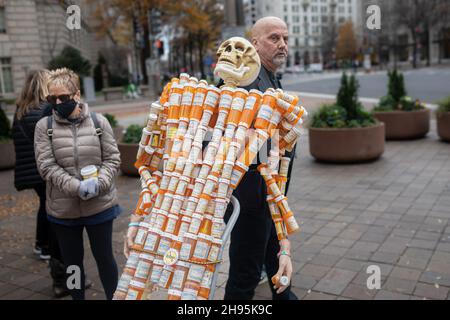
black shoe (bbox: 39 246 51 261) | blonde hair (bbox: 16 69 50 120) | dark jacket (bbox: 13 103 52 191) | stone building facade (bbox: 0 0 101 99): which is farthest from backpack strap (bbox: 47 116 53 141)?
stone building facade (bbox: 0 0 101 99)

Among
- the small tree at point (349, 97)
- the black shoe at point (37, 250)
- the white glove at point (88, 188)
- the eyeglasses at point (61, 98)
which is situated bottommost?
the black shoe at point (37, 250)

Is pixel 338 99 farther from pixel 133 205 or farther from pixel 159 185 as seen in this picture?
pixel 159 185

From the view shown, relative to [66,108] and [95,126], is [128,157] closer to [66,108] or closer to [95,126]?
[95,126]

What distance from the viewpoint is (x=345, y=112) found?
8.65 meters

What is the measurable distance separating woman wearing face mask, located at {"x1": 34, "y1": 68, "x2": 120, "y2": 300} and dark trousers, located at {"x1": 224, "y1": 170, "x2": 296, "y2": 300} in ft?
Result: 3.08

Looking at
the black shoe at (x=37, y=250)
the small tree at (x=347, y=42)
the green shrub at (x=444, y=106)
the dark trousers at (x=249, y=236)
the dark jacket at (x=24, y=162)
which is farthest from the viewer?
the small tree at (x=347, y=42)

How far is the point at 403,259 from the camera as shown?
4.26m

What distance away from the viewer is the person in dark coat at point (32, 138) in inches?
151

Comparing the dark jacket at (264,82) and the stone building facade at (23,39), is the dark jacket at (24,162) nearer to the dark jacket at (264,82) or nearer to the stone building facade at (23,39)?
the dark jacket at (264,82)

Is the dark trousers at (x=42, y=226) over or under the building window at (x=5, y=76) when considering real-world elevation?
under

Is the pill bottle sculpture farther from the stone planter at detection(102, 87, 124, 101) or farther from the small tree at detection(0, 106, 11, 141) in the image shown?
the stone planter at detection(102, 87, 124, 101)

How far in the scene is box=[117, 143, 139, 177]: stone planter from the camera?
322 inches

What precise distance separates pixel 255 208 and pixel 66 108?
1379mm

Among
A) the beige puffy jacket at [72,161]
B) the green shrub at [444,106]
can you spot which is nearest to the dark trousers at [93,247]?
the beige puffy jacket at [72,161]
